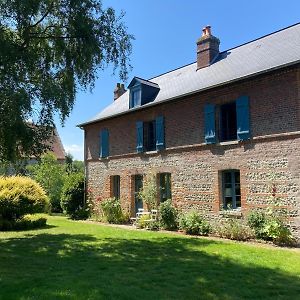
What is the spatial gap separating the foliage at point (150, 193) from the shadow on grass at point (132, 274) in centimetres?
488

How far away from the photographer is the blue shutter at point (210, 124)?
43.7ft

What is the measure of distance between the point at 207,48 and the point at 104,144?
22.7 feet

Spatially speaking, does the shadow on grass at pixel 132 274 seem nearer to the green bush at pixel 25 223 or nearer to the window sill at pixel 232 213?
the window sill at pixel 232 213

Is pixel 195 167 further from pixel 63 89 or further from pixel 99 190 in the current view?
pixel 99 190

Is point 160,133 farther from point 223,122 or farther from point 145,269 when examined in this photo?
point 145,269

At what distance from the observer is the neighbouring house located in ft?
37.0

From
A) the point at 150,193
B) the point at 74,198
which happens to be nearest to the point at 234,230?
the point at 150,193

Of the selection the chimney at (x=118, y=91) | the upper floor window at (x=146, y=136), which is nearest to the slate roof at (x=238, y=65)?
the upper floor window at (x=146, y=136)

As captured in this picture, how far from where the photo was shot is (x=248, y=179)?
40.1 feet

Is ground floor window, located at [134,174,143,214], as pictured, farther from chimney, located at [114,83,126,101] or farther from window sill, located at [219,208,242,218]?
chimney, located at [114,83,126,101]

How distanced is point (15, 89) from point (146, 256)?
5049 mm

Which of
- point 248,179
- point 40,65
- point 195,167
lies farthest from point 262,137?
point 40,65

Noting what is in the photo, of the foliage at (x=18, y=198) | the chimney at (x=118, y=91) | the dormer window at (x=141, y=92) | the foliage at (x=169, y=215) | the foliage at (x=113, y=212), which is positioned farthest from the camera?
the chimney at (x=118, y=91)

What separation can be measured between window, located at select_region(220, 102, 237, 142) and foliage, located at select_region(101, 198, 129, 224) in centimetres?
666
